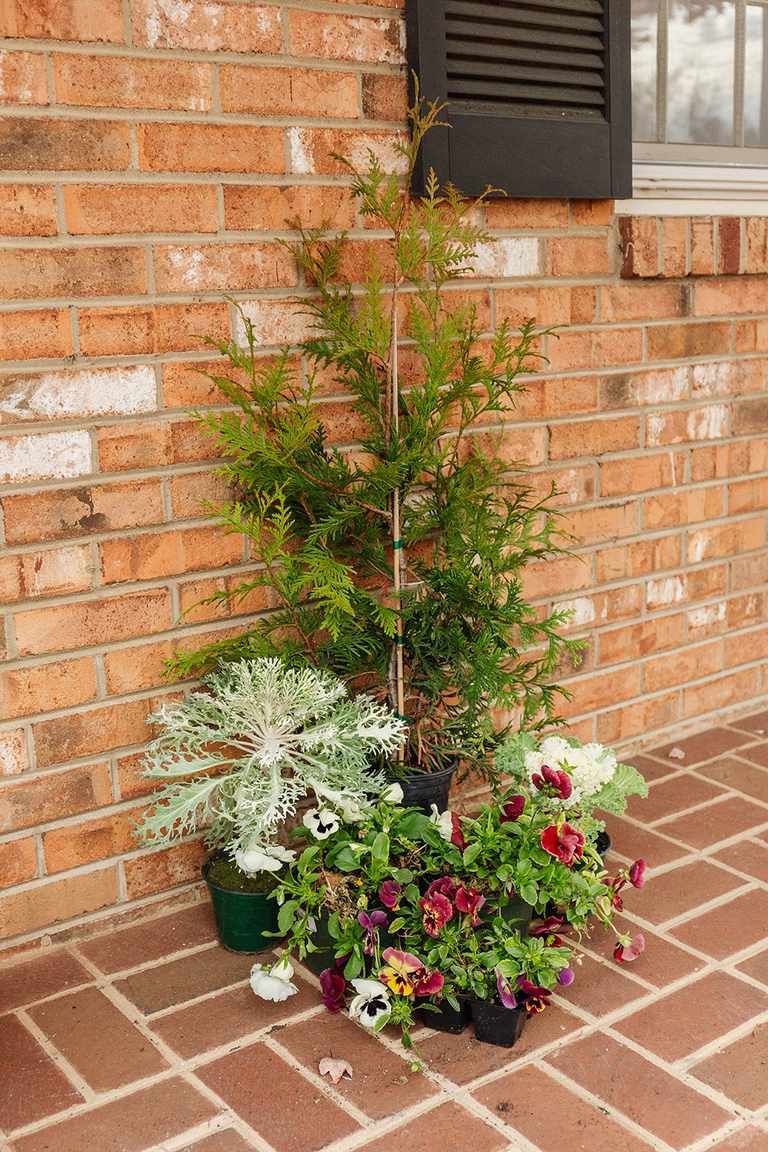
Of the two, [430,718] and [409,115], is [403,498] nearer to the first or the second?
[430,718]

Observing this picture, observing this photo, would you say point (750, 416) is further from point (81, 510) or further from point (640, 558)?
point (81, 510)

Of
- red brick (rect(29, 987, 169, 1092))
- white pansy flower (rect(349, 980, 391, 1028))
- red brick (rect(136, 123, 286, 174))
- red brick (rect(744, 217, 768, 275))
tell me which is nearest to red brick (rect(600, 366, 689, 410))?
red brick (rect(744, 217, 768, 275))

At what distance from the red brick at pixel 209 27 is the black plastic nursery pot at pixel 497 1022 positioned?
6.14ft

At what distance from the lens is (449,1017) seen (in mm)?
1935

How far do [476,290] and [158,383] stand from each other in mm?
840

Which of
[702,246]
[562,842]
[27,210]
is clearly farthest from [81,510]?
[702,246]

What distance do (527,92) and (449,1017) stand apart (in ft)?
6.70

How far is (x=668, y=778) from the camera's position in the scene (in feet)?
9.77

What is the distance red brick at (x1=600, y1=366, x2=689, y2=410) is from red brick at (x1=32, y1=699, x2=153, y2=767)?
1.46 metres

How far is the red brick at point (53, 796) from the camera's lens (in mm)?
2131

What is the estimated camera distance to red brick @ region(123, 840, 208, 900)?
90.9 inches

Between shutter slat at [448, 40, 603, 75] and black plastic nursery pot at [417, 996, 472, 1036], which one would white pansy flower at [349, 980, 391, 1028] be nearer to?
black plastic nursery pot at [417, 996, 472, 1036]

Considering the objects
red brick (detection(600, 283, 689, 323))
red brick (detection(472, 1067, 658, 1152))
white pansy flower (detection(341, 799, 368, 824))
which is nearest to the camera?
red brick (detection(472, 1067, 658, 1152))

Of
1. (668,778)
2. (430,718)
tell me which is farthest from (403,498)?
(668,778)
